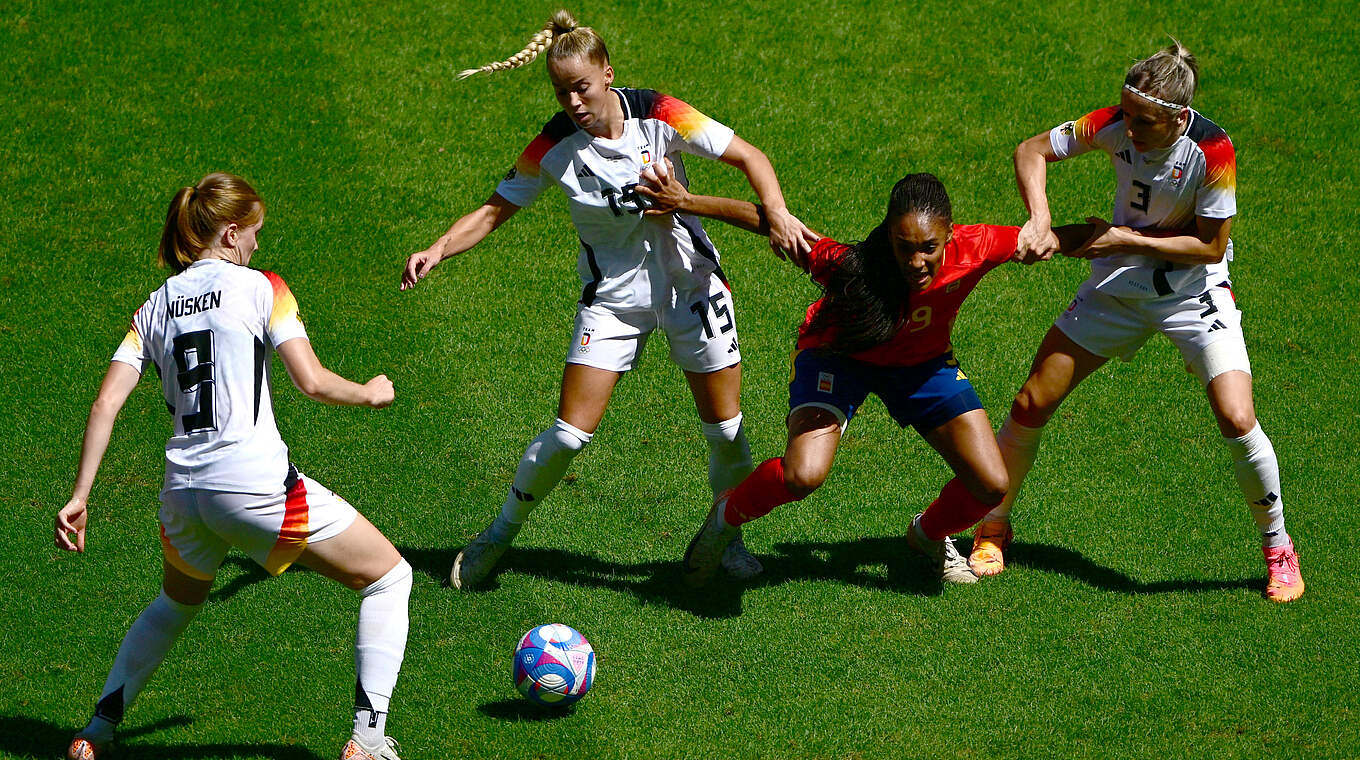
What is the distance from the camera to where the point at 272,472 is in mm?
4449

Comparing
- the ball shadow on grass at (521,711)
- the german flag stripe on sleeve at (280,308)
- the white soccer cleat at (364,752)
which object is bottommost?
the ball shadow on grass at (521,711)

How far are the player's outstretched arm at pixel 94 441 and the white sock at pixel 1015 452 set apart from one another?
13.1ft

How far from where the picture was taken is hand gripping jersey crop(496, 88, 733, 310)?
5715 millimetres

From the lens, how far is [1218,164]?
5.78 meters

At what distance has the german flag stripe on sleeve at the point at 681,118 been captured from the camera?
5738 mm

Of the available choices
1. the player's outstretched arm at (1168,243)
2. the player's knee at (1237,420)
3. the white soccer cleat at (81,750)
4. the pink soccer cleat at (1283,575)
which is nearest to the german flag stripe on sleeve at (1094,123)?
the player's outstretched arm at (1168,243)

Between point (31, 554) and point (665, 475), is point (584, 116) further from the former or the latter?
point (31, 554)

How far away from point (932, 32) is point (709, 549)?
6602 millimetres

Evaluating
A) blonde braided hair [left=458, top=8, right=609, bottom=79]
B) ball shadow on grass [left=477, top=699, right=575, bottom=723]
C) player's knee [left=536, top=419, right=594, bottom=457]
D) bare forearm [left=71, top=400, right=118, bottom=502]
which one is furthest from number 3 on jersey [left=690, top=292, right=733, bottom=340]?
bare forearm [left=71, top=400, right=118, bottom=502]

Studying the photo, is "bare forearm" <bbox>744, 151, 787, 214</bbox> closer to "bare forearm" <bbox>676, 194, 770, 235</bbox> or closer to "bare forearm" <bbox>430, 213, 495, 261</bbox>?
"bare forearm" <bbox>676, 194, 770, 235</bbox>

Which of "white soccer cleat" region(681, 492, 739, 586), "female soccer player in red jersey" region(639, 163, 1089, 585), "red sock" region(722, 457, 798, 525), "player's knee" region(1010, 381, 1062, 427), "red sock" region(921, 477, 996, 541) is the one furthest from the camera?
"player's knee" region(1010, 381, 1062, 427)

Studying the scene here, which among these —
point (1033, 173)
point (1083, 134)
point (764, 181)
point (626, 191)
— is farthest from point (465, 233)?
point (1083, 134)

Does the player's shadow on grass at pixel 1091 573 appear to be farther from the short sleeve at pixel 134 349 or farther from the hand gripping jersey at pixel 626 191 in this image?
the short sleeve at pixel 134 349

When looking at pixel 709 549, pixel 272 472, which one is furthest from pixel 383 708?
pixel 709 549
